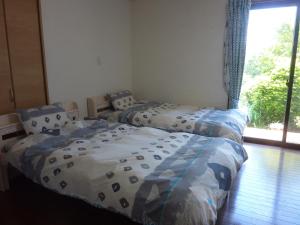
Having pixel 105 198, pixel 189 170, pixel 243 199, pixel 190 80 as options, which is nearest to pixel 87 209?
pixel 105 198

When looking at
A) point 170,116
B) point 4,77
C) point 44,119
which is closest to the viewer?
point 4,77

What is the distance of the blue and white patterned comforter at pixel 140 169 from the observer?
4.73 ft

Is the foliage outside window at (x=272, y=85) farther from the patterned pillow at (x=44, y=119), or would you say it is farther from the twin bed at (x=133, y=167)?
the patterned pillow at (x=44, y=119)

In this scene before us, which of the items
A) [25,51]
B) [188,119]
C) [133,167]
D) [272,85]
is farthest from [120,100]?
[272,85]

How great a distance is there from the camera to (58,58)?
10.3 feet

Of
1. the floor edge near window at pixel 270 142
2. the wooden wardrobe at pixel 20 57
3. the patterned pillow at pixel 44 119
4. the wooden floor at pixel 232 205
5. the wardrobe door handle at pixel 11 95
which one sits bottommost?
the wooden floor at pixel 232 205

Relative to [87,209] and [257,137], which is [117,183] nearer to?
[87,209]

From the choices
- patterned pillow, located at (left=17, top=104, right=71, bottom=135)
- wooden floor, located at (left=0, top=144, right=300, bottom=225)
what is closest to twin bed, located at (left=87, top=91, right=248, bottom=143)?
wooden floor, located at (left=0, top=144, right=300, bottom=225)

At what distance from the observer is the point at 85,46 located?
351 centimetres

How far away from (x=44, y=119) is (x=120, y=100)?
1403mm

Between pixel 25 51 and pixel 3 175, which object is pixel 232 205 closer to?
pixel 3 175

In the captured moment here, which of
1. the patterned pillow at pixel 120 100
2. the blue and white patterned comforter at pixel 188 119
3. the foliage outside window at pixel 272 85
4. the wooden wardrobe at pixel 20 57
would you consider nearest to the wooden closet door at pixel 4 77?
the wooden wardrobe at pixel 20 57

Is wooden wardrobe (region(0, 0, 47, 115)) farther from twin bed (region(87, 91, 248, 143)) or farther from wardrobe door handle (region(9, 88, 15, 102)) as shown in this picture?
twin bed (region(87, 91, 248, 143))

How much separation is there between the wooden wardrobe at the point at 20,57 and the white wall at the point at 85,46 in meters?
0.12
